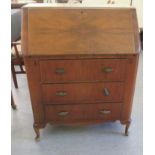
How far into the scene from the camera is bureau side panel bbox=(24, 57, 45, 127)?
1471 mm

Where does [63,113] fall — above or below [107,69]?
below

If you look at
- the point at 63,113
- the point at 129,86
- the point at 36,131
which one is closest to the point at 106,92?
the point at 129,86

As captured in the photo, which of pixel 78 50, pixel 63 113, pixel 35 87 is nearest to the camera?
pixel 78 50

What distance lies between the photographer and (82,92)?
5.30 feet

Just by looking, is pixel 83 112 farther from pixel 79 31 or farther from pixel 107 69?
pixel 79 31

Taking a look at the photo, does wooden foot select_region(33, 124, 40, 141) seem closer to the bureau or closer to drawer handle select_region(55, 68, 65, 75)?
the bureau

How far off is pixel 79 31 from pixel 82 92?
19.0 inches

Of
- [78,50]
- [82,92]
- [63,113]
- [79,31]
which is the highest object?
[79,31]

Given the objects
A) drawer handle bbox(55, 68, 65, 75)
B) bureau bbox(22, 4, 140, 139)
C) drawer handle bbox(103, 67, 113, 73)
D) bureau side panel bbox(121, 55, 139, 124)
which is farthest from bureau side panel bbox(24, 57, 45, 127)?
bureau side panel bbox(121, 55, 139, 124)

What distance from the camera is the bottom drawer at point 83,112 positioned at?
5.55 feet

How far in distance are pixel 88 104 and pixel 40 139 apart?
0.58m
